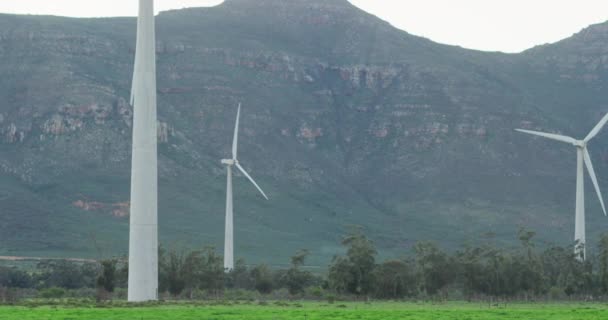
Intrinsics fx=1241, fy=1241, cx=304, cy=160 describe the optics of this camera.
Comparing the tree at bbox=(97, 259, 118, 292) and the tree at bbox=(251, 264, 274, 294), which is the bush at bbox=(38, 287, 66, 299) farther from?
the tree at bbox=(251, 264, 274, 294)

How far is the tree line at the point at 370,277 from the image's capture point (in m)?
100

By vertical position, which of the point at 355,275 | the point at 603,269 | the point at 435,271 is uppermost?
the point at 603,269

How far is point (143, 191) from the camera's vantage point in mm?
65688

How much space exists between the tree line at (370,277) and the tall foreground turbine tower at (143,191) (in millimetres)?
25463

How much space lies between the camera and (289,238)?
18638 centimetres

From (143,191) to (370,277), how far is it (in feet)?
126

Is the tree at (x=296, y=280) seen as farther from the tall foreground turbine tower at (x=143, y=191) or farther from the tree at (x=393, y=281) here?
the tall foreground turbine tower at (x=143, y=191)

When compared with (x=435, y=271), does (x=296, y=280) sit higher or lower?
lower

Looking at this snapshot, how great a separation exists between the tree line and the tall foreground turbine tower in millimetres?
25463

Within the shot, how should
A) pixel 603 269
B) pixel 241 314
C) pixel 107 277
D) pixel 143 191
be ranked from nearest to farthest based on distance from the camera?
pixel 241 314 < pixel 143 191 < pixel 107 277 < pixel 603 269

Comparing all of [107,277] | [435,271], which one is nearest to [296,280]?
[435,271]

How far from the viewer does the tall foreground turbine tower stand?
65.6 metres

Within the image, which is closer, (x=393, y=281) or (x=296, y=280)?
(x=393, y=281)

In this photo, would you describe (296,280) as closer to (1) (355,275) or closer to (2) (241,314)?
(1) (355,275)
